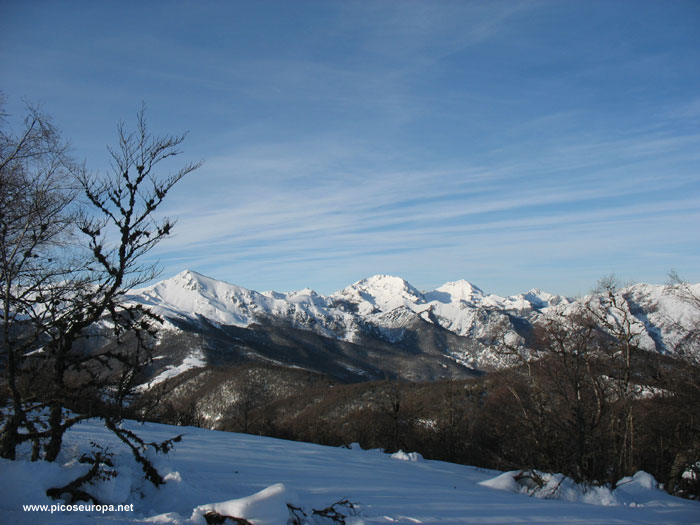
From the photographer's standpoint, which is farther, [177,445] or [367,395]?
[367,395]

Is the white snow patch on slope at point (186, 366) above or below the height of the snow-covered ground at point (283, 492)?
below

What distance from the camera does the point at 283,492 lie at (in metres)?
5.80

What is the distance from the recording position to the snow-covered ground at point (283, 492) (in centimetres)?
570

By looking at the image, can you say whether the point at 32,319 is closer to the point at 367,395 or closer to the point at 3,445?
the point at 3,445

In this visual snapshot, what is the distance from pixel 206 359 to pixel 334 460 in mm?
192992

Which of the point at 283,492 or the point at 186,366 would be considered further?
the point at 186,366

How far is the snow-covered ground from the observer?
5.70 m

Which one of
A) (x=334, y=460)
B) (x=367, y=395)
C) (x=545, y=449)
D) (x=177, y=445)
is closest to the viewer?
(x=177, y=445)

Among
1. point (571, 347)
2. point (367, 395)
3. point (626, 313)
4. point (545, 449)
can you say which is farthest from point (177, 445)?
point (367, 395)

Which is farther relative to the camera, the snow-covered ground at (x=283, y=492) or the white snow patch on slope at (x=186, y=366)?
the white snow patch on slope at (x=186, y=366)

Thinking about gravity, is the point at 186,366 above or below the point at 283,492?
below

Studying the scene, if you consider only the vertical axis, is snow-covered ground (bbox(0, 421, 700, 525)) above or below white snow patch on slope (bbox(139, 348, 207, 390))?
above

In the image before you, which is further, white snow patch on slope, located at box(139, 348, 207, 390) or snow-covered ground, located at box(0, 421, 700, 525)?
white snow patch on slope, located at box(139, 348, 207, 390)

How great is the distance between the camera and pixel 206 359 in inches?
7589
